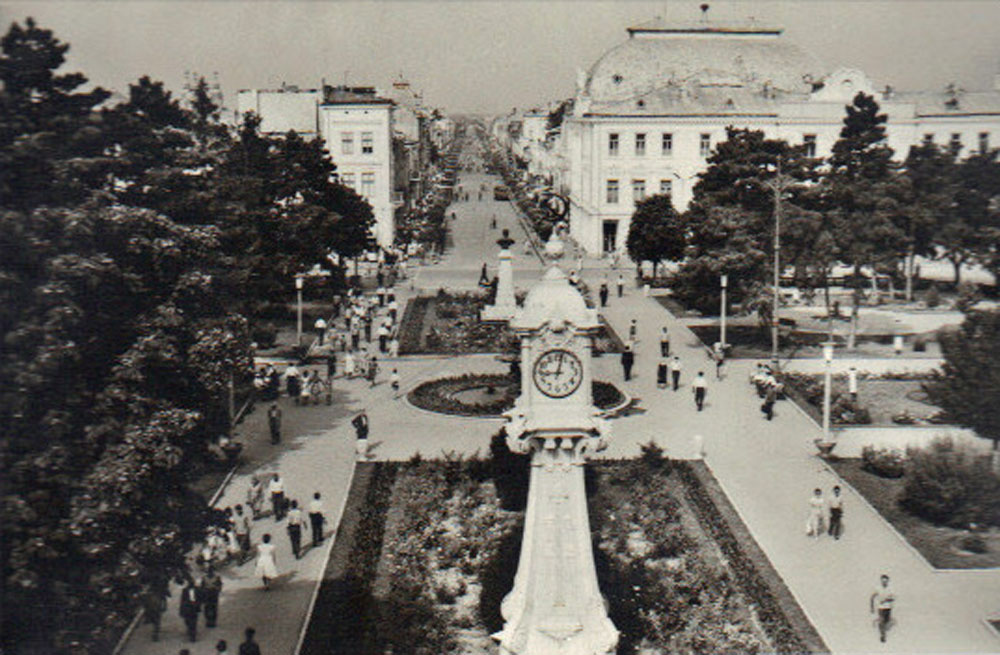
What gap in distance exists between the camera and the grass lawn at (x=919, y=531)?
20.6m

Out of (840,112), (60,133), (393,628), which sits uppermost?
(840,112)

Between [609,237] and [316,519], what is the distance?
5137 centimetres

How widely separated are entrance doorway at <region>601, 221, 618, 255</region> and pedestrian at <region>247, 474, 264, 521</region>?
160 ft

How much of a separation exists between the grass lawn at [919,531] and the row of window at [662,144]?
44205 mm

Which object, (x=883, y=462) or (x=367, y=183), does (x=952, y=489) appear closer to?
(x=883, y=462)

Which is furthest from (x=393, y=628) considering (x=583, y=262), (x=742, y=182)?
(x=583, y=262)

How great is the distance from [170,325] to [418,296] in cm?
4107

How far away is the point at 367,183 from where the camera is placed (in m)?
68.6

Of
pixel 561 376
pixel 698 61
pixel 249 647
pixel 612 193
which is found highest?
pixel 698 61

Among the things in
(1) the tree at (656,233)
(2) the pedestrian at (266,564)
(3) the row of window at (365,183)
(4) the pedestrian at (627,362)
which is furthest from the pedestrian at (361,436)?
(3) the row of window at (365,183)

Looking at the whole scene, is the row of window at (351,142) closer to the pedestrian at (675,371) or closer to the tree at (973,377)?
the pedestrian at (675,371)

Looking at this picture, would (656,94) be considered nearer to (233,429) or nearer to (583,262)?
(583,262)

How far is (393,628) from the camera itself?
1736cm

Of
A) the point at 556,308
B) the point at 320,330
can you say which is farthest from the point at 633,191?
the point at 556,308
